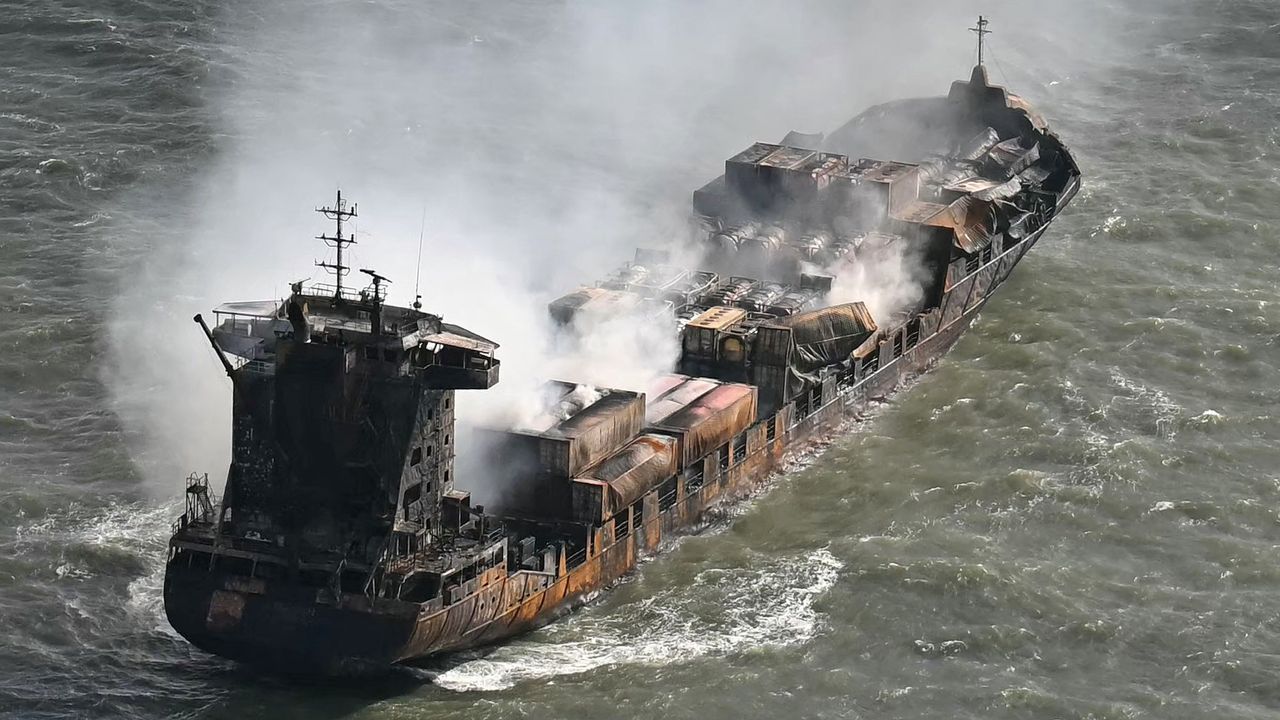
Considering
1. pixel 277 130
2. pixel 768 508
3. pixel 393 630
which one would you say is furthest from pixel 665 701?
pixel 277 130

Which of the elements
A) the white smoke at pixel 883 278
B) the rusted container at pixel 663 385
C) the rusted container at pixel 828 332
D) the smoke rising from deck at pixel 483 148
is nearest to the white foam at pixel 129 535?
the smoke rising from deck at pixel 483 148

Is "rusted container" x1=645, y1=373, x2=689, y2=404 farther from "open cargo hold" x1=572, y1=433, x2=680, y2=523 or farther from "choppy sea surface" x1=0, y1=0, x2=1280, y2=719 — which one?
"choppy sea surface" x1=0, y1=0, x2=1280, y2=719

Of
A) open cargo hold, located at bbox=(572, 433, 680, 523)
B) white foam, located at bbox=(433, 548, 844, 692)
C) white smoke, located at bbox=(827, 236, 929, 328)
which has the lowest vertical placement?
white foam, located at bbox=(433, 548, 844, 692)

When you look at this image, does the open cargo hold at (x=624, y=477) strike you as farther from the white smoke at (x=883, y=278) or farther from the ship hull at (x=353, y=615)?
the white smoke at (x=883, y=278)

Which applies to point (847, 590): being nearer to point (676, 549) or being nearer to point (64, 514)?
point (676, 549)

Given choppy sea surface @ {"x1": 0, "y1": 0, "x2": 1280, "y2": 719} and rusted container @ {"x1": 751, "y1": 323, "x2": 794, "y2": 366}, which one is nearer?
choppy sea surface @ {"x1": 0, "y1": 0, "x2": 1280, "y2": 719}

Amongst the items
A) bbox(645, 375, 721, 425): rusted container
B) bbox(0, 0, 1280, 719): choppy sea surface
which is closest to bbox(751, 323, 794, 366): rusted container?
bbox(645, 375, 721, 425): rusted container

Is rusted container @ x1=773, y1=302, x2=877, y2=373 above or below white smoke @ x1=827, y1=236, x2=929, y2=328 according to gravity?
below
